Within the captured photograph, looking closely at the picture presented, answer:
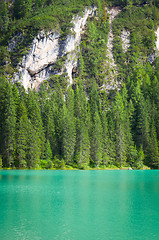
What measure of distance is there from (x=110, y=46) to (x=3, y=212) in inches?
6281

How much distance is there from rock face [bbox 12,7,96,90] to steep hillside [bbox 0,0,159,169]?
0.46 metres

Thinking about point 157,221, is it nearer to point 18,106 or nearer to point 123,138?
point 18,106

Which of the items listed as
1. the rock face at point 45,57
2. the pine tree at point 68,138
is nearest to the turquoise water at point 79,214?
the pine tree at point 68,138

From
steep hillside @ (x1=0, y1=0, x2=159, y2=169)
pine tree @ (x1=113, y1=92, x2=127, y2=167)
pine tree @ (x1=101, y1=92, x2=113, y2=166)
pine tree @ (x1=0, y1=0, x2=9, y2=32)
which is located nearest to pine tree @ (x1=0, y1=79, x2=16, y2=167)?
steep hillside @ (x1=0, y1=0, x2=159, y2=169)

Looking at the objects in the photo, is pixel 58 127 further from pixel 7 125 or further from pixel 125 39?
pixel 125 39

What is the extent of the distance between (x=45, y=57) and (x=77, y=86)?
2143 centimetres

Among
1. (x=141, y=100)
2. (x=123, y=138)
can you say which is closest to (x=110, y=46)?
(x=141, y=100)

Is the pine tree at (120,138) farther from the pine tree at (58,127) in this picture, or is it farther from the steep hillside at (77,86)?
the pine tree at (58,127)

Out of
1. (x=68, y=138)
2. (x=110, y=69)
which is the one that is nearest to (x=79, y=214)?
(x=68, y=138)

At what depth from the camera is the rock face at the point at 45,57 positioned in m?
144

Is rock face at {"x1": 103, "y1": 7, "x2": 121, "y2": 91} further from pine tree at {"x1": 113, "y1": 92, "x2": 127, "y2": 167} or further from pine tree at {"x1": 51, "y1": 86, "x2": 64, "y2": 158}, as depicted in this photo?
pine tree at {"x1": 51, "y1": 86, "x2": 64, "y2": 158}

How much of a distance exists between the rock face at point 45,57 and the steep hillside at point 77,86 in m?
0.46

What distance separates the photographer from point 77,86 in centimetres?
14588

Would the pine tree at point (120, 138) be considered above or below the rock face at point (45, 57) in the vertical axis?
below
